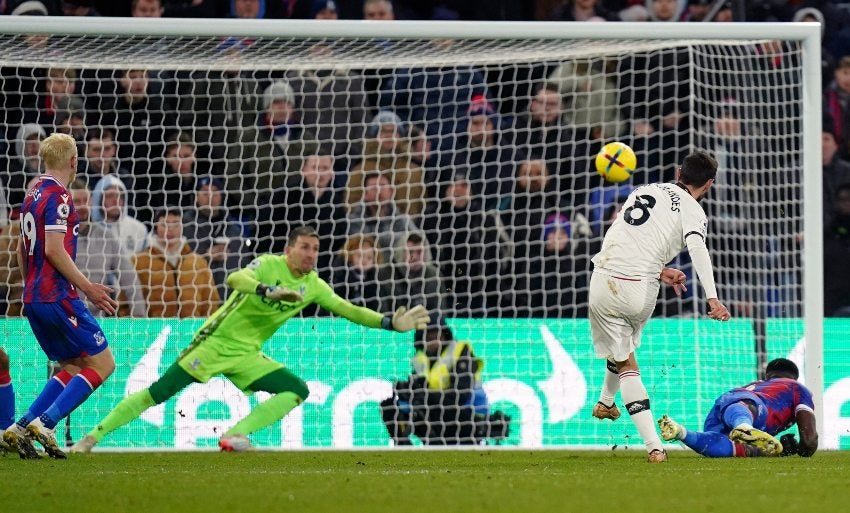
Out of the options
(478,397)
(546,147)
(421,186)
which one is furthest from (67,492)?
(546,147)

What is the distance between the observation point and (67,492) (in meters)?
6.16

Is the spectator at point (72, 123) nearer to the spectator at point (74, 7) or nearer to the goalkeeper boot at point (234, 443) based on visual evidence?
the spectator at point (74, 7)

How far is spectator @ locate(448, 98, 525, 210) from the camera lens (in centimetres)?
1211

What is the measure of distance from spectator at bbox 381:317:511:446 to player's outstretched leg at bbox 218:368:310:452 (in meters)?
0.99

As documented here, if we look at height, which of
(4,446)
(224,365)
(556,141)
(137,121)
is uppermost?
(137,121)

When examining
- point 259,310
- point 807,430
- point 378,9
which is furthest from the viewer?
point 378,9

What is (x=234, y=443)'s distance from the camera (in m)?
10.2

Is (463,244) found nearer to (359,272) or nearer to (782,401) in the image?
(359,272)

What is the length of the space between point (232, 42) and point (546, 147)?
10.4ft

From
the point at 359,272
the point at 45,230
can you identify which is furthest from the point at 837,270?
the point at 45,230

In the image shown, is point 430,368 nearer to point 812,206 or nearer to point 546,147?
point 546,147

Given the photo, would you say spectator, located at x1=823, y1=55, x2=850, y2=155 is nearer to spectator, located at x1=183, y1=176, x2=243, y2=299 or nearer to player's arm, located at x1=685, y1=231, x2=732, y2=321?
spectator, located at x1=183, y1=176, x2=243, y2=299

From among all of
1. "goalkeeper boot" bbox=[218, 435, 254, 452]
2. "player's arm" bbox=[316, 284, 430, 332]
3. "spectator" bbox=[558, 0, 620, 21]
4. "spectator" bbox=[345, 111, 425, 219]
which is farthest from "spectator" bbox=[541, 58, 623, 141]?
"goalkeeper boot" bbox=[218, 435, 254, 452]

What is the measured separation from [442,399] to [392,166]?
2.16 m
